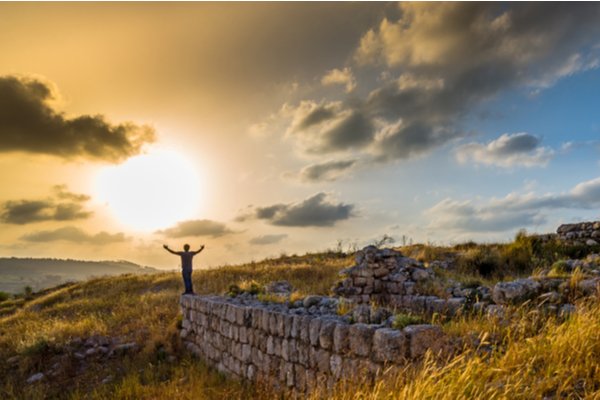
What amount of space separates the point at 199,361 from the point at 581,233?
14.5 m

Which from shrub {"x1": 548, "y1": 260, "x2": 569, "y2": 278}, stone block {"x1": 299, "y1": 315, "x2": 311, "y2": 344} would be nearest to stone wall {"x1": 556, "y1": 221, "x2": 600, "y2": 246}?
shrub {"x1": 548, "y1": 260, "x2": 569, "y2": 278}

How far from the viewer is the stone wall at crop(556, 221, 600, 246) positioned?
17.7 metres

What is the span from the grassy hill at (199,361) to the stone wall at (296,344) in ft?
0.92

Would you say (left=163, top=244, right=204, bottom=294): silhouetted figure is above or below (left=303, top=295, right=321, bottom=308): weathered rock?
above

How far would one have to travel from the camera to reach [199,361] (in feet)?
39.6

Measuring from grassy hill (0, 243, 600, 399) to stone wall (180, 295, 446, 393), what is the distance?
28 cm

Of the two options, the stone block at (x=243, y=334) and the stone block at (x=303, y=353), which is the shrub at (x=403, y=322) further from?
the stone block at (x=243, y=334)

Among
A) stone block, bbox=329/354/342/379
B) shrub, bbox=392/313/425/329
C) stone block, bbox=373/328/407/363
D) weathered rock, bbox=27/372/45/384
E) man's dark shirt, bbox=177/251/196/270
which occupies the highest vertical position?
man's dark shirt, bbox=177/251/196/270

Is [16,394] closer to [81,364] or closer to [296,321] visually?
[81,364]

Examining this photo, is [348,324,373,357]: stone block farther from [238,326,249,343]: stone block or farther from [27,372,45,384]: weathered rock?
[27,372,45,384]: weathered rock

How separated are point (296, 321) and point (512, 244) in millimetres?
13461

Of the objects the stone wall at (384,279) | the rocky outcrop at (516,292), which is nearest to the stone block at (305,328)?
the rocky outcrop at (516,292)

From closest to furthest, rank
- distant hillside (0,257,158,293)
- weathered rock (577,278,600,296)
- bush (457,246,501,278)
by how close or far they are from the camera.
Answer: 1. weathered rock (577,278,600,296)
2. bush (457,246,501,278)
3. distant hillside (0,257,158,293)

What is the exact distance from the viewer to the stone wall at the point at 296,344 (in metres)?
5.98
